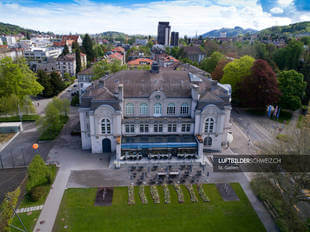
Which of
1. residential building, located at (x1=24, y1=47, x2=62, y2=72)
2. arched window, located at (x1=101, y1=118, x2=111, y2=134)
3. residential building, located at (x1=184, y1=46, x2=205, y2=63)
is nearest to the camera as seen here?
arched window, located at (x1=101, y1=118, x2=111, y2=134)

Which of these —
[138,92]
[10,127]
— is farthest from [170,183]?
[10,127]

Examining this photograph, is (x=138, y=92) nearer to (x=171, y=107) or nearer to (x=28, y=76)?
(x=171, y=107)

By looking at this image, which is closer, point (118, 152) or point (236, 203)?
point (236, 203)

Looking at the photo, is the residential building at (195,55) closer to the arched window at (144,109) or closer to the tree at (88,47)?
the tree at (88,47)

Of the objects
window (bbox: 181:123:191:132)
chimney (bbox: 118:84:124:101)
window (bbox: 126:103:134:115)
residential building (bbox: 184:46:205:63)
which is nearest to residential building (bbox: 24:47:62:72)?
residential building (bbox: 184:46:205:63)

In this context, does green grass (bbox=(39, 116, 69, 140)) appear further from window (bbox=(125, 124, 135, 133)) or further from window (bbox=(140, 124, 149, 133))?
window (bbox=(140, 124, 149, 133))

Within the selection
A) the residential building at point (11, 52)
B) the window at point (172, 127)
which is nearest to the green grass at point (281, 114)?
the window at point (172, 127)
